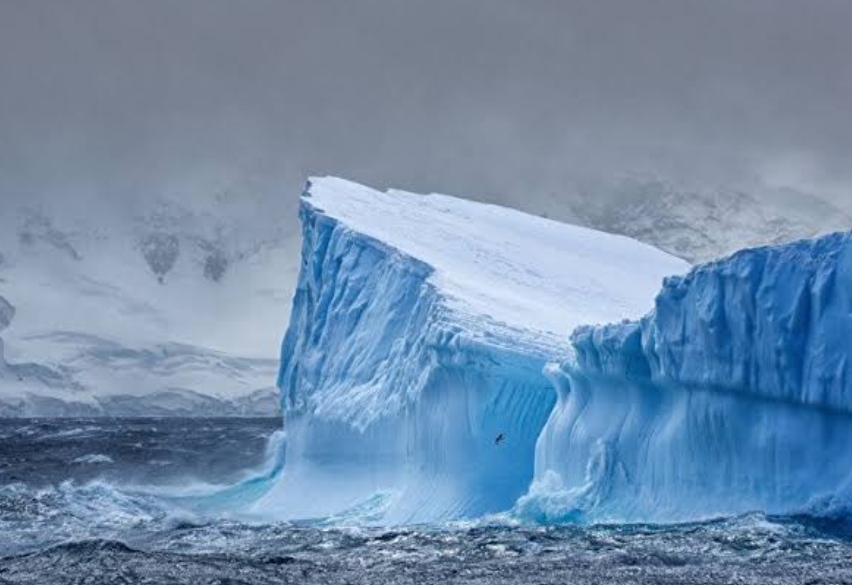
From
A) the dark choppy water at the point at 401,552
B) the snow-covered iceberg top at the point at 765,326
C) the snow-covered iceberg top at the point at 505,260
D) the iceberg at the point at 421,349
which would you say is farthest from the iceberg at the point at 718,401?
the snow-covered iceberg top at the point at 505,260

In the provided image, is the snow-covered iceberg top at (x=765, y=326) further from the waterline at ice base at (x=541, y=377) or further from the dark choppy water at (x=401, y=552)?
the dark choppy water at (x=401, y=552)

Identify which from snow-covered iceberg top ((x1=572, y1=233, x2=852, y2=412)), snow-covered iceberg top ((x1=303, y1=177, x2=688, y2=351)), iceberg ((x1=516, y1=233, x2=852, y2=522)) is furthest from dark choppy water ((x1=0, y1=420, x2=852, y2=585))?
snow-covered iceberg top ((x1=303, y1=177, x2=688, y2=351))

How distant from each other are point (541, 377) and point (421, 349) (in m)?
1.98

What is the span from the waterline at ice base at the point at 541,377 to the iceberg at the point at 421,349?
44mm

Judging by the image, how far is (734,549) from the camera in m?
14.3

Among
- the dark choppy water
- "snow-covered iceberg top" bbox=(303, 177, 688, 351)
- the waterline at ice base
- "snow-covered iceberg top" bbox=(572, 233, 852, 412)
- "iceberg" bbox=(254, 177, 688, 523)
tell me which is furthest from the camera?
"snow-covered iceberg top" bbox=(303, 177, 688, 351)

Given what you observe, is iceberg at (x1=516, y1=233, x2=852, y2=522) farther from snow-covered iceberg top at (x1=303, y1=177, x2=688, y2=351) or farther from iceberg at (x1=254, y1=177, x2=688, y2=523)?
snow-covered iceberg top at (x1=303, y1=177, x2=688, y2=351)

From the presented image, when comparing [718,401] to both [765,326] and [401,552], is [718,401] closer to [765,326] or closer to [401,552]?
[765,326]

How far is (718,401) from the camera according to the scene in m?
17.2

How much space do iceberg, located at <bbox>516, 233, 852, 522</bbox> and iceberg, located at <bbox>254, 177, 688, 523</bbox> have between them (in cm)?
159

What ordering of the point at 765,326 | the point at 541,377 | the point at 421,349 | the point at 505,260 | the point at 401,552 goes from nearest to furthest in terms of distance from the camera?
1. the point at 401,552
2. the point at 765,326
3. the point at 541,377
4. the point at 421,349
5. the point at 505,260

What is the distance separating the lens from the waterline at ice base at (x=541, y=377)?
16.1 meters

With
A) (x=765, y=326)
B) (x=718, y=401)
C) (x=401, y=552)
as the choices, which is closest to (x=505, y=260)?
(x=718, y=401)

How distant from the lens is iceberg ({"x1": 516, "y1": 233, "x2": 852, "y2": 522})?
15703mm
